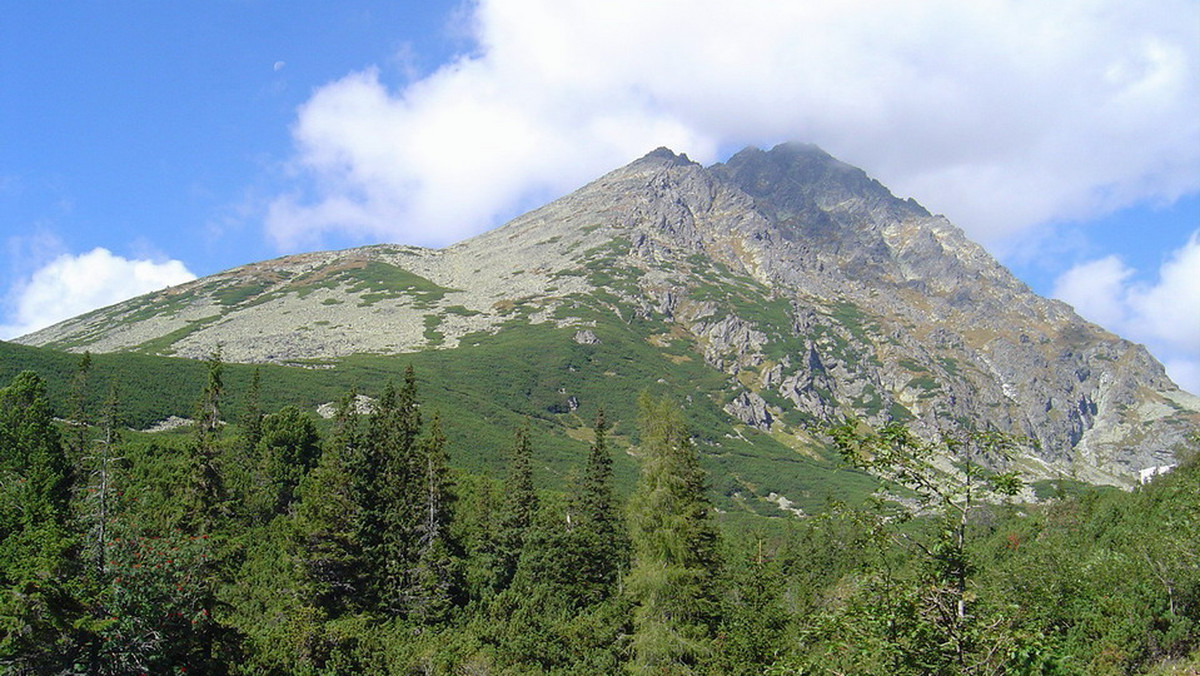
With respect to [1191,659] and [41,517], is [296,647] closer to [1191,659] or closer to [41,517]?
[41,517]

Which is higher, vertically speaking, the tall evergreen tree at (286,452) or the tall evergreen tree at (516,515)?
the tall evergreen tree at (286,452)

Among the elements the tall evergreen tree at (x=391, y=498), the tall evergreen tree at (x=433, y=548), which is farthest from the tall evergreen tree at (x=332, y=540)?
the tall evergreen tree at (x=433, y=548)

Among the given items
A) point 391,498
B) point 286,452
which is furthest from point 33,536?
point 286,452

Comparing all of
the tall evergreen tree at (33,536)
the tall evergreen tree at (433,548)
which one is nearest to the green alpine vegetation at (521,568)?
the tall evergreen tree at (33,536)

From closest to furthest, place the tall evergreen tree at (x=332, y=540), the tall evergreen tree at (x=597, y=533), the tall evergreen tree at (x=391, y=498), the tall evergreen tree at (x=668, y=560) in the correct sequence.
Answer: the tall evergreen tree at (x=668, y=560), the tall evergreen tree at (x=332, y=540), the tall evergreen tree at (x=391, y=498), the tall evergreen tree at (x=597, y=533)

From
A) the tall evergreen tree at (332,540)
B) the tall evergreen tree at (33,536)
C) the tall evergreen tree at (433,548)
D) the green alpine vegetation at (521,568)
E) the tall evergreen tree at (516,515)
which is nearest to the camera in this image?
the green alpine vegetation at (521,568)

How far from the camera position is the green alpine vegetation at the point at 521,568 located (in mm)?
10336

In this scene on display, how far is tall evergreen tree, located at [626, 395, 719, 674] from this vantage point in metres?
32.0

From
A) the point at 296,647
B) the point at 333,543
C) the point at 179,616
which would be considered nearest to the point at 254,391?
the point at 333,543

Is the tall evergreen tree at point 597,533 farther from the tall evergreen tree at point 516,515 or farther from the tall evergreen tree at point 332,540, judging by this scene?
the tall evergreen tree at point 332,540

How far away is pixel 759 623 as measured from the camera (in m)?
39.1

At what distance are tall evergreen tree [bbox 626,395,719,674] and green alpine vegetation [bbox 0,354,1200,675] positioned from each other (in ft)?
0.41

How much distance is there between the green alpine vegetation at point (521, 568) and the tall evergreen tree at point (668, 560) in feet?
0.41

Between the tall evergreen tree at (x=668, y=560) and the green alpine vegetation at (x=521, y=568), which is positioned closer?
the green alpine vegetation at (x=521, y=568)
